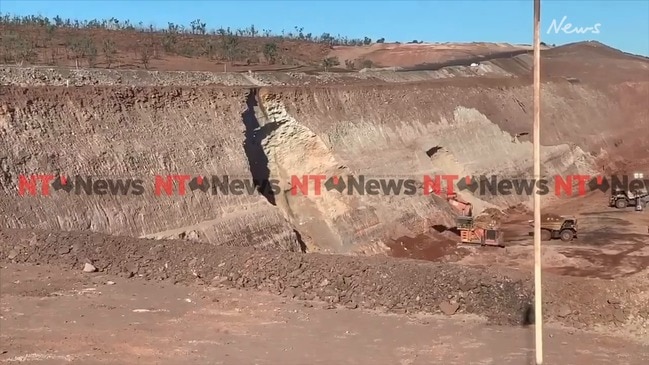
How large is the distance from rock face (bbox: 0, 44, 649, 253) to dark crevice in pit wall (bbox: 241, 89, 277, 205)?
0.06m

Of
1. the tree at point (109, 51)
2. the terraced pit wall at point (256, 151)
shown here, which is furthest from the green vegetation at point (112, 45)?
the terraced pit wall at point (256, 151)

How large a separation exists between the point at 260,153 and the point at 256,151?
0.69 feet

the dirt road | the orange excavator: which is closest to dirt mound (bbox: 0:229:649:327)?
the dirt road

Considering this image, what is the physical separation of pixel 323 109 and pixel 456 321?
53.1ft

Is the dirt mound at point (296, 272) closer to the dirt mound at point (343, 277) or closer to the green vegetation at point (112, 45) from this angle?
the dirt mound at point (343, 277)

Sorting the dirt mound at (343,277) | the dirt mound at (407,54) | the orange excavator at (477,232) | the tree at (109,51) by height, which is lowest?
the orange excavator at (477,232)

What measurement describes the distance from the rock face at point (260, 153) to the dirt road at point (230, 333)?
18.5ft

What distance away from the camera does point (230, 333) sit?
444 inches

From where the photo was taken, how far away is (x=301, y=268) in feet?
45.8

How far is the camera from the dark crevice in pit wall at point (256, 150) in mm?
23906

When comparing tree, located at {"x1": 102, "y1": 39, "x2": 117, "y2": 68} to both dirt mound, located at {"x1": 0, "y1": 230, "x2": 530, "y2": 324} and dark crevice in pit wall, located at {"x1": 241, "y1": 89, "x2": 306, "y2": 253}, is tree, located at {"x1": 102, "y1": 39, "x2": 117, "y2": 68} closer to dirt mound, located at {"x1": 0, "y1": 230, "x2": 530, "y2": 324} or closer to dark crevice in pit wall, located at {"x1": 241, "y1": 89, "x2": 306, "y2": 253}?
dark crevice in pit wall, located at {"x1": 241, "y1": 89, "x2": 306, "y2": 253}

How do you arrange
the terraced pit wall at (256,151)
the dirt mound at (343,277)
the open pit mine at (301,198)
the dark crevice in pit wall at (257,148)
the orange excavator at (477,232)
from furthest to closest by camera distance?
the orange excavator at (477,232), the dark crevice in pit wall at (257,148), the terraced pit wall at (256,151), the open pit mine at (301,198), the dirt mound at (343,277)

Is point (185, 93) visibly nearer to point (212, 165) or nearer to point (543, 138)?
point (212, 165)

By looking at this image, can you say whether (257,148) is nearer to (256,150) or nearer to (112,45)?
(256,150)
